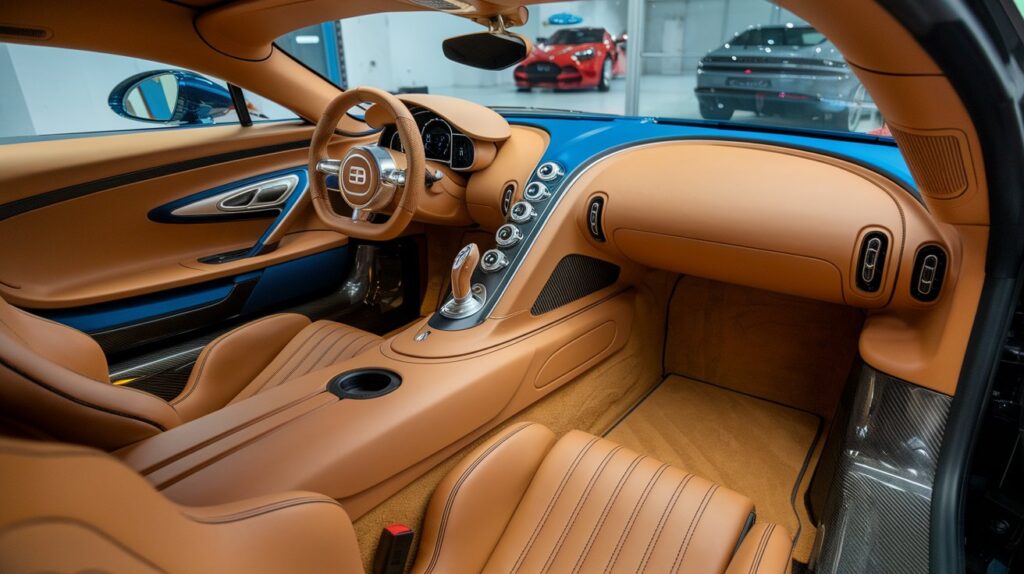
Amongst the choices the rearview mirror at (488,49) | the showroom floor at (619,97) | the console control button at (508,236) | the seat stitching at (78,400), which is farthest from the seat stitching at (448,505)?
the showroom floor at (619,97)

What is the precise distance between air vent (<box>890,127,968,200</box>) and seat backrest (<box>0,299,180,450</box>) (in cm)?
105

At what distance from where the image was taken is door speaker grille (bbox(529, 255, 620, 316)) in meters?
1.60

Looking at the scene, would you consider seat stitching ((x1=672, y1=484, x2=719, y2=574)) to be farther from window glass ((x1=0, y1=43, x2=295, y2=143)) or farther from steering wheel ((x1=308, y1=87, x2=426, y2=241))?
window glass ((x1=0, y1=43, x2=295, y2=143))

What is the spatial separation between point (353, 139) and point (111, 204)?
888mm

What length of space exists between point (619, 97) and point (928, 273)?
6854 millimetres

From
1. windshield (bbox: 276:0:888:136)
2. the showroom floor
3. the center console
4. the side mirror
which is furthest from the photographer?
the showroom floor

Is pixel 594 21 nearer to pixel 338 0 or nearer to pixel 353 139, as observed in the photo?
pixel 353 139

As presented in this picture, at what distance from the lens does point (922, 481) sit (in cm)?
109

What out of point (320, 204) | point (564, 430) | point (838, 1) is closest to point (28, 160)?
point (320, 204)

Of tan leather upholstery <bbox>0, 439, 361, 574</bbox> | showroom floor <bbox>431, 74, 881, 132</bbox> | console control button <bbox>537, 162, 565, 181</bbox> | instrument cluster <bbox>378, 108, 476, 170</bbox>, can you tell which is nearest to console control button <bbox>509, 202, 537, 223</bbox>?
console control button <bbox>537, 162, 565, 181</bbox>

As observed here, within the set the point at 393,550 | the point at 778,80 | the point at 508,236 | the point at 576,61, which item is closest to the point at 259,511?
the point at 393,550

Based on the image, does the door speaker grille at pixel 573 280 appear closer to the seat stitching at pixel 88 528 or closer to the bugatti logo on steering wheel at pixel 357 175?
the bugatti logo on steering wheel at pixel 357 175

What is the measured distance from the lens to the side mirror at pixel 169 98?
2.13 metres

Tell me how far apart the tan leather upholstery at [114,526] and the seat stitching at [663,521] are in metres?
0.66
